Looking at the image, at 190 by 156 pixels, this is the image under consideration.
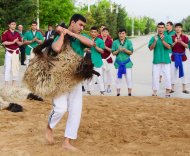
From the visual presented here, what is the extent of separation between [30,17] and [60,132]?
17.2 metres

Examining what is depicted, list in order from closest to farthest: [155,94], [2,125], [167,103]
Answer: [2,125] → [167,103] → [155,94]

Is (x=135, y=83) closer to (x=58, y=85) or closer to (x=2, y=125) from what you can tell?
(x=2, y=125)

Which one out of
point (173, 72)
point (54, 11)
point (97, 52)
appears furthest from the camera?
point (54, 11)

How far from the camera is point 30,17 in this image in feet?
77.2

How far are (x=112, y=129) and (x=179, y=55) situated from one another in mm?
5203

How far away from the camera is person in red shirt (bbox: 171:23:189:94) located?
38.1 feet

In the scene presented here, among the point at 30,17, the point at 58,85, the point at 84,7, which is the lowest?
the point at 58,85

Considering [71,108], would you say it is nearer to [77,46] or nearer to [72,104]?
[72,104]

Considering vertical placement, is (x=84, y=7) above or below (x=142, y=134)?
above

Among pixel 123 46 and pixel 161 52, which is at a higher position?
pixel 123 46

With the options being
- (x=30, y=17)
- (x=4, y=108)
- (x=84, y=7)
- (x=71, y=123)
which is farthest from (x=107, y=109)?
(x=84, y=7)

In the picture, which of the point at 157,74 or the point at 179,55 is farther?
the point at 179,55

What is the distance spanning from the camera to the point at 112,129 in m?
7.23

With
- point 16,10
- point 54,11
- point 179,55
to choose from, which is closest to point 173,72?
point 179,55
